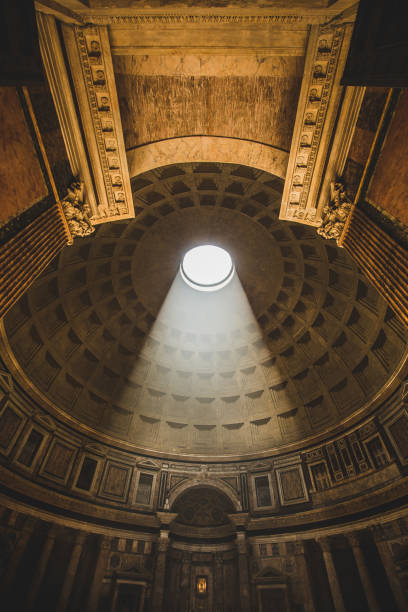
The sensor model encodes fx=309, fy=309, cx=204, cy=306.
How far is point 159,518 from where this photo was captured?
15.6 metres

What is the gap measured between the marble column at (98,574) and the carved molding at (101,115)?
14.1m

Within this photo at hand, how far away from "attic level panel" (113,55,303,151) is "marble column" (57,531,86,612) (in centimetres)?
1565

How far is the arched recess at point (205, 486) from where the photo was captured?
53.9 ft

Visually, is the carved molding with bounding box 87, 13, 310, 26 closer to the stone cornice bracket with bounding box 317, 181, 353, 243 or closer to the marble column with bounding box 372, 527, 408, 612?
the stone cornice bracket with bounding box 317, 181, 353, 243

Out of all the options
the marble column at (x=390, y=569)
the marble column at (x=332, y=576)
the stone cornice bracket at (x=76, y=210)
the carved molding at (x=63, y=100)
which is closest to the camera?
the carved molding at (x=63, y=100)

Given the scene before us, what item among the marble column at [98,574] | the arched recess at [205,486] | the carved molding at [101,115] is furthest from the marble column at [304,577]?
the carved molding at [101,115]

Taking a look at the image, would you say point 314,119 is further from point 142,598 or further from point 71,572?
point 142,598

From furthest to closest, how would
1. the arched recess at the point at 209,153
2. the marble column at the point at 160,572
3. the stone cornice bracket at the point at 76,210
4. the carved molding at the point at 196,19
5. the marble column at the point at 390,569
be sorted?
1. the marble column at the point at 160,572
2. the marble column at the point at 390,569
3. the arched recess at the point at 209,153
4. the stone cornice bracket at the point at 76,210
5. the carved molding at the point at 196,19

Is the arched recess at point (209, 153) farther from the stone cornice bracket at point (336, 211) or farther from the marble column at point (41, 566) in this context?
the marble column at point (41, 566)

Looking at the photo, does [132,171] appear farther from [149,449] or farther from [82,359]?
[149,449]

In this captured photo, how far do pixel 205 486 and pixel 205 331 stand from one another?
29.9 feet

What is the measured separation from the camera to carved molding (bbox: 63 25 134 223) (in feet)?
21.7

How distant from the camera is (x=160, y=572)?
14023mm

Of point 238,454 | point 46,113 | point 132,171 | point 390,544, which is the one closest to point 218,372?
point 238,454
